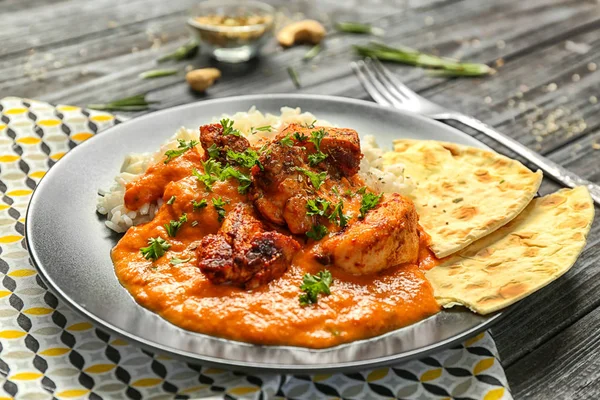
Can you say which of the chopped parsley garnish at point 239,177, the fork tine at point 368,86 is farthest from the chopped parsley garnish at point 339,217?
the fork tine at point 368,86

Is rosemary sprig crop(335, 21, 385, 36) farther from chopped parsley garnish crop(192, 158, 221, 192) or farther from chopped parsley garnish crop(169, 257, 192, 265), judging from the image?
chopped parsley garnish crop(169, 257, 192, 265)

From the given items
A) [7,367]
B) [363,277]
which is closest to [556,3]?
[363,277]

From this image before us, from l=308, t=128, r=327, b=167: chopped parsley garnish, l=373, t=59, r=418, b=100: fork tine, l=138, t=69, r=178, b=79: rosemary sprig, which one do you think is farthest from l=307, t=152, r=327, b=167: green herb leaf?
l=138, t=69, r=178, b=79: rosemary sprig

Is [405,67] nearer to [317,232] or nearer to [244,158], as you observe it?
[244,158]

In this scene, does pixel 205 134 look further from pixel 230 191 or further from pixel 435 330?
pixel 435 330

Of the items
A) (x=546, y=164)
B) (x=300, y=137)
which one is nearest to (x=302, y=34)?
(x=546, y=164)

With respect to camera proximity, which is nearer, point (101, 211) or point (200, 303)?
point (200, 303)
